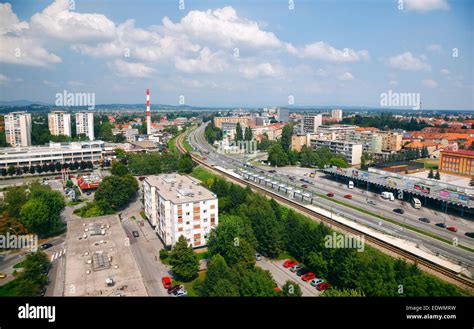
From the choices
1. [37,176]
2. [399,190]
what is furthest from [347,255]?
[37,176]

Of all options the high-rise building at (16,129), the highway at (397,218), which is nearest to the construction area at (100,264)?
the highway at (397,218)

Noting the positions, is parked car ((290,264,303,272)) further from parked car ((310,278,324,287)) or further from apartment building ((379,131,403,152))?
apartment building ((379,131,403,152))

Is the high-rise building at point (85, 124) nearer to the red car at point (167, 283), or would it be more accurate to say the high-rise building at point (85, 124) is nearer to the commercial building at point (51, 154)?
the commercial building at point (51, 154)

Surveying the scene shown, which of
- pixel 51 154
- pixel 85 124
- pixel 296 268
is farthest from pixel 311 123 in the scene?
pixel 296 268
